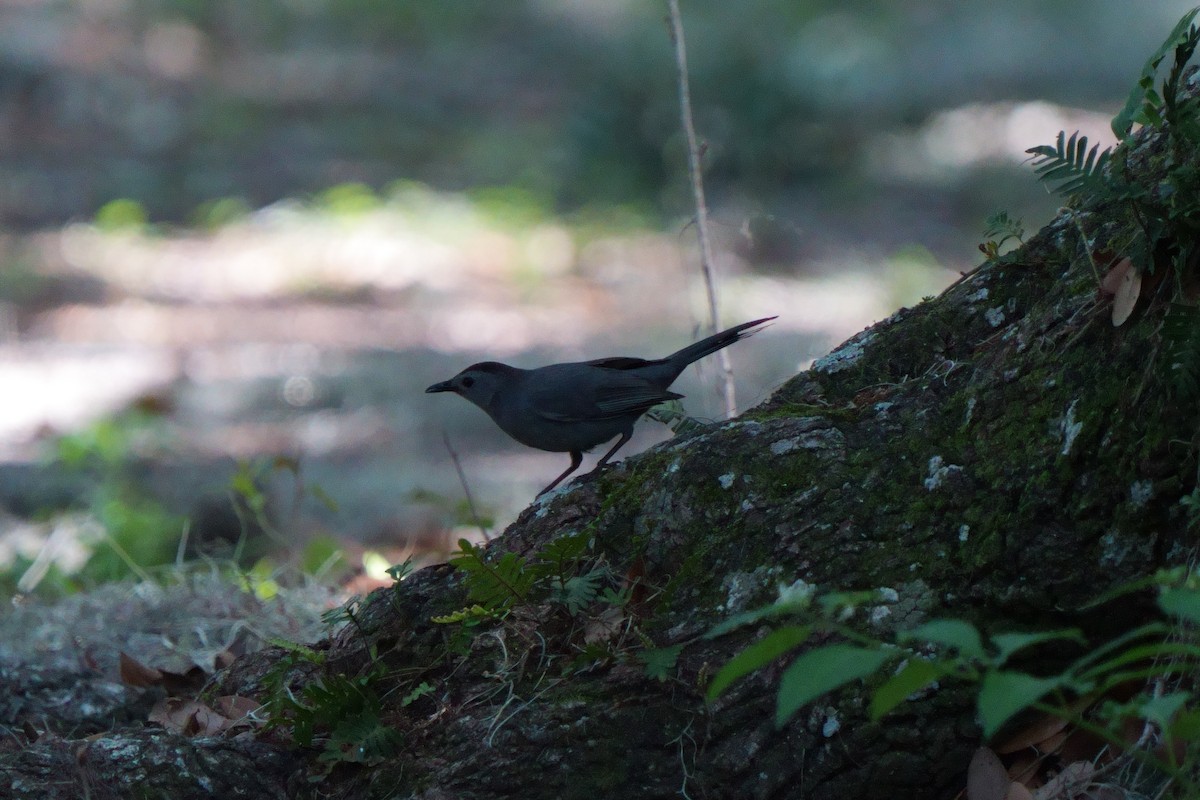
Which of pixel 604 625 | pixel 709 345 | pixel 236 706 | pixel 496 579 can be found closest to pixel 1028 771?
pixel 604 625

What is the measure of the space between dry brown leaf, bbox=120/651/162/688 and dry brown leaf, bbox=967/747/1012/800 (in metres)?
2.61

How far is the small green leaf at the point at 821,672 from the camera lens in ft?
4.93

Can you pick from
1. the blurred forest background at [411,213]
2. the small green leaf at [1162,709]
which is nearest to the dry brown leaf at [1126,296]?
the small green leaf at [1162,709]

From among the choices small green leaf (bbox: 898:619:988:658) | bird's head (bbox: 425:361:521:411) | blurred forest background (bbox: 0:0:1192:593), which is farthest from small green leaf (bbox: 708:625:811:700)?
blurred forest background (bbox: 0:0:1192:593)

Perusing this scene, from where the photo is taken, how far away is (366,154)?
16.5 metres

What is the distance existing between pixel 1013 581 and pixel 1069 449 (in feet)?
0.98

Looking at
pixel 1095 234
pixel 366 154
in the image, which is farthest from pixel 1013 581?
pixel 366 154

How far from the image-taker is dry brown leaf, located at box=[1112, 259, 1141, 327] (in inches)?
101

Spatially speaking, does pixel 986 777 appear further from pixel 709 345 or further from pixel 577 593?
pixel 709 345

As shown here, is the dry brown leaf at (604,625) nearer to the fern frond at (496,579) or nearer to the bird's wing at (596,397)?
the fern frond at (496,579)

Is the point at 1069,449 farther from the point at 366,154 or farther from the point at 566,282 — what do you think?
the point at 366,154

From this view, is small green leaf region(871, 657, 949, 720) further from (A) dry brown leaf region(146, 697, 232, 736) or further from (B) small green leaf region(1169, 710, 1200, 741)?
(A) dry brown leaf region(146, 697, 232, 736)

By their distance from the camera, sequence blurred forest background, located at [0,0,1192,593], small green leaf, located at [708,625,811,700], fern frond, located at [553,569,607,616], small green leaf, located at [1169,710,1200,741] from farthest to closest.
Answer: blurred forest background, located at [0,0,1192,593] → fern frond, located at [553,569,607,616] → small green leaf, located at [1169,710,1200,741] → small green leaf, located at [708,625,811,700]

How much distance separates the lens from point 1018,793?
2.36 m
